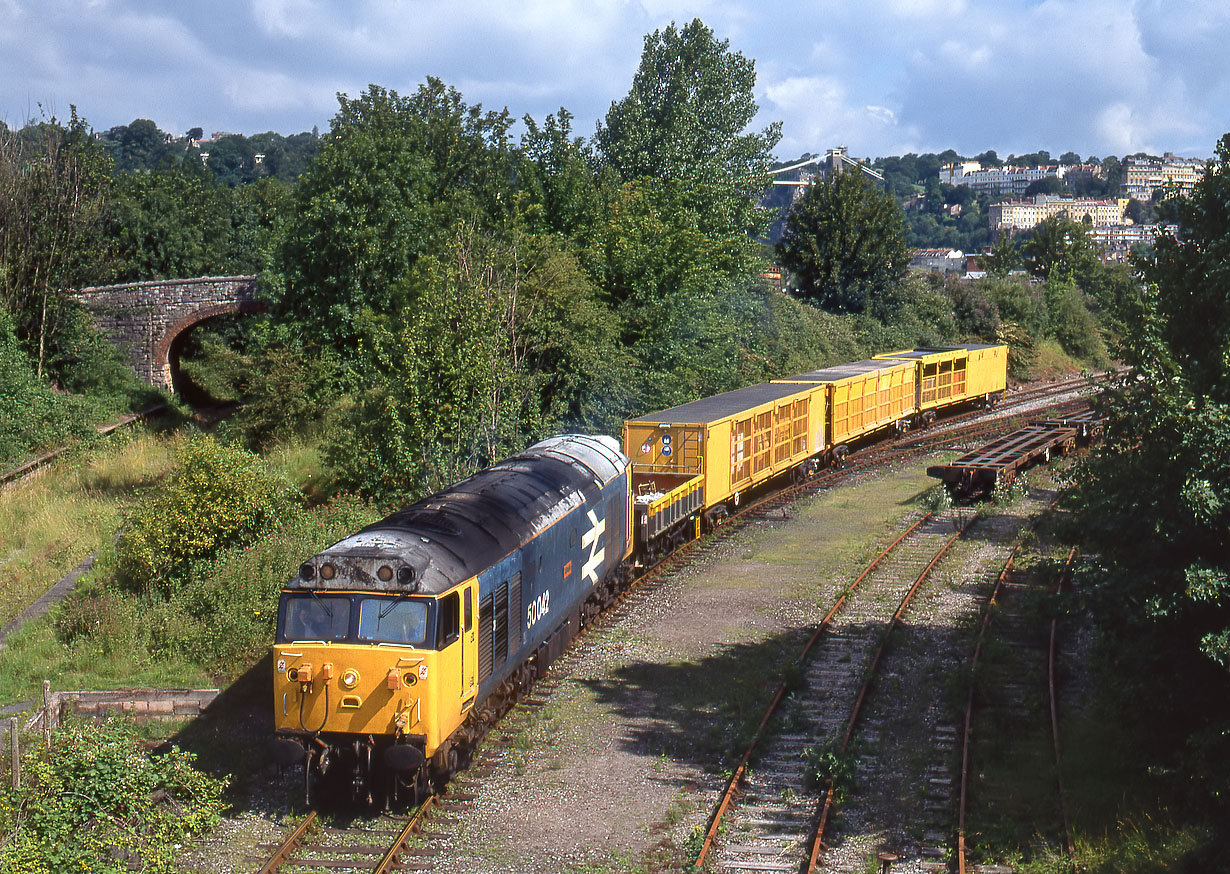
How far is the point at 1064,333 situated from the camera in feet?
215

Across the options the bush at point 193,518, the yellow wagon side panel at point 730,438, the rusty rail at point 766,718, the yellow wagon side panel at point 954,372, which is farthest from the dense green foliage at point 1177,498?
the yellow wagon side panel at point 954,372

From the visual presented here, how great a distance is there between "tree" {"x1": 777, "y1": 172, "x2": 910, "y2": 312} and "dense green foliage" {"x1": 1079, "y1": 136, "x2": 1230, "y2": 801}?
41344 mm

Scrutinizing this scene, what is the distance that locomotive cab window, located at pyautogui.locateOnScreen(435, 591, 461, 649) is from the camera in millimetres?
12156

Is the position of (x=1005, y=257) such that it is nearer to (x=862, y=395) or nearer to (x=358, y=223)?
(x=862, y=395)

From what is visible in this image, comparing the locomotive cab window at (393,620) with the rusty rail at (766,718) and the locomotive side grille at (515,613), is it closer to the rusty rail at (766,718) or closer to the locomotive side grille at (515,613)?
the locomotive side grille at (515,613)

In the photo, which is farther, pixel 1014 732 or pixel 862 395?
pixel 862 395

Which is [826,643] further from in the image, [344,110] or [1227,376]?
[344,110]

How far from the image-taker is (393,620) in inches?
480

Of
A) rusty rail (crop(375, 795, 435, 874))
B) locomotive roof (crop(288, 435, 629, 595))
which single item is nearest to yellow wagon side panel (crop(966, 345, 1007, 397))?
locomotive roof (crop(288, 435, 629, 595))

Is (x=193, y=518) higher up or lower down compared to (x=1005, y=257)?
lower down

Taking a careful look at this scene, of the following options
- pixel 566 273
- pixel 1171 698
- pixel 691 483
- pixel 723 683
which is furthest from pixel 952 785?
pixel 566 273

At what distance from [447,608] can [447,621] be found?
0.14m

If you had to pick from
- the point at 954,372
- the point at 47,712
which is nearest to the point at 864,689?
the point at 47,712

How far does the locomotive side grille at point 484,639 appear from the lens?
1338 centimetres
